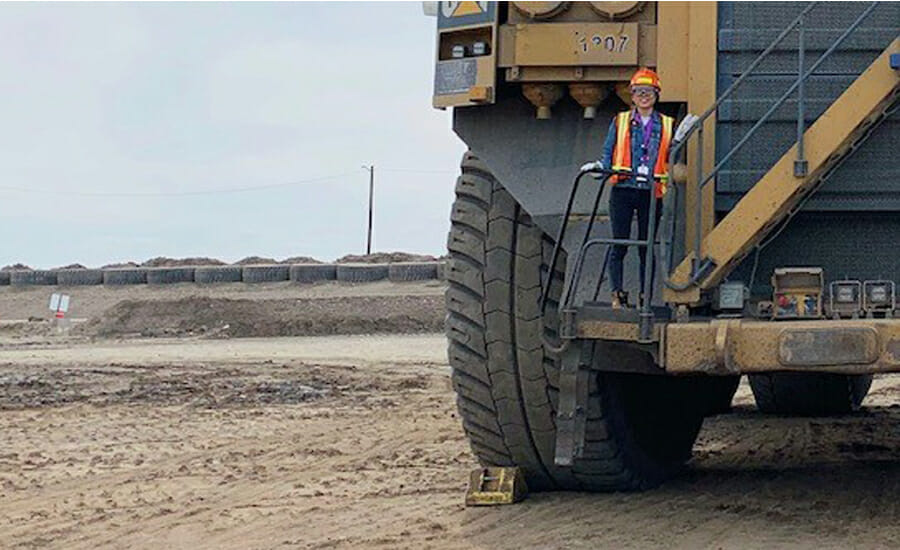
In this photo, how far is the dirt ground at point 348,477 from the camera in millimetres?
7172

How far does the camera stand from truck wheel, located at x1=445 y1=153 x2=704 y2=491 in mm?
7734

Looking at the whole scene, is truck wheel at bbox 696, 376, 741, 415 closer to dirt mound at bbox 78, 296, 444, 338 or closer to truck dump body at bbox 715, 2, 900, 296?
truck dump body at bbox 715, 2, 900, 296

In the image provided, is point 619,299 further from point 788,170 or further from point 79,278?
point 79,278

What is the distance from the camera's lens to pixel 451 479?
8.80 meters

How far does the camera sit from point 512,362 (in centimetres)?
779

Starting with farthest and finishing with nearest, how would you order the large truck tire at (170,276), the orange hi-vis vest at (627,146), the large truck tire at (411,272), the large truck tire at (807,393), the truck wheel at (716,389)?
1. the large truck tire at (170,276)
2. the large truck tire at (411,272)
3. the large truck tire at (807,393)
4. the truck wheel at (716,389)
5. the orange hi-vis vest at (627,146)

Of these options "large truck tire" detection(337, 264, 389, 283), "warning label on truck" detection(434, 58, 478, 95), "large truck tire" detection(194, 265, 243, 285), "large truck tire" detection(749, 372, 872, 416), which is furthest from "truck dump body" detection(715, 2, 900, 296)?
"large truck tire" detection(194, 265, 243, 285)

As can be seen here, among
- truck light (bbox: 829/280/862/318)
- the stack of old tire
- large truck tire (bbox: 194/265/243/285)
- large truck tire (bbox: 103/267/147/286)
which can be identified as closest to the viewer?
truck light (bbox: 829/280/862/318)

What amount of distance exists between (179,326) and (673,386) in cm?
2028

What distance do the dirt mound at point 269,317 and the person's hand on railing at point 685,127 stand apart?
66.9 ft

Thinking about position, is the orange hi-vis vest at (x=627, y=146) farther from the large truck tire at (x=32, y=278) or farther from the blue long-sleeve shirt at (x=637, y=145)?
the large truck tire at (x=32, y=278)

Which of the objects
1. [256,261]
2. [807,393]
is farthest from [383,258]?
[807,393]

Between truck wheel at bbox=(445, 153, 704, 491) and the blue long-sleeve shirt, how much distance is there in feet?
2.17

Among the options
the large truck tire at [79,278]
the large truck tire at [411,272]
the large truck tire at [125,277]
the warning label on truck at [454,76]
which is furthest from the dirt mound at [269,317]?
the warning label on truck at [454,76]
